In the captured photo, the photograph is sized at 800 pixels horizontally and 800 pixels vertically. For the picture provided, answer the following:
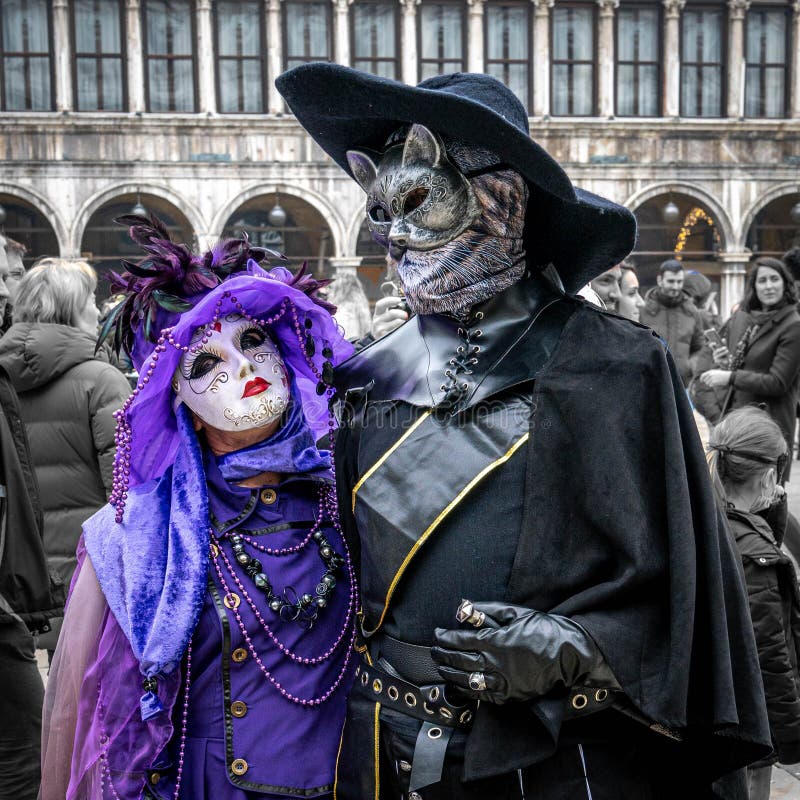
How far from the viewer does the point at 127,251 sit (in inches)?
816

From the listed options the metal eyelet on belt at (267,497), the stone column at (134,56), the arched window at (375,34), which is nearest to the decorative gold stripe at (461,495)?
the metal eyelet on belt at (267,497)

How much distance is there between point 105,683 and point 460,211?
120cm

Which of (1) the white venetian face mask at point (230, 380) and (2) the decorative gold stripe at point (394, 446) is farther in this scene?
(1) the white venetian face mask at point (230, 380)

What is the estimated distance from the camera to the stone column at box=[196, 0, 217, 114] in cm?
1869

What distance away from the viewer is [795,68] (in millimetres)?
19625

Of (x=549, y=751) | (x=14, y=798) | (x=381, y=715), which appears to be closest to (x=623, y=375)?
(x=549, y=751)

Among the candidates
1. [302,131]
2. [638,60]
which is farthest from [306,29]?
[638,60]

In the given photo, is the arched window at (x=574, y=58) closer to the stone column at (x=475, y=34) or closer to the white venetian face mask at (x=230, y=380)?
the stone column at (x=475, y=34)

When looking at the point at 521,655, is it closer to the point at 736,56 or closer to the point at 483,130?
the point at 483,130

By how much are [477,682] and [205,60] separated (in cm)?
1902

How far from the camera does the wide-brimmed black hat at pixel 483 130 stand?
1683mm

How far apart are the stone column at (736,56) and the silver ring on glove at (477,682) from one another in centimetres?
2010

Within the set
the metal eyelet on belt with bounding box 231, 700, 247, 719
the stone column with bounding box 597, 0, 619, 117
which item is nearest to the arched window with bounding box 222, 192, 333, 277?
the stone column with bounding box 597, 0, 619, 117

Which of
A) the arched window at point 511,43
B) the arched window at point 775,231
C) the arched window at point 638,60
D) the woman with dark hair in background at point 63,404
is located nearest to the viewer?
the woman with dark hair in background at point 63,404
